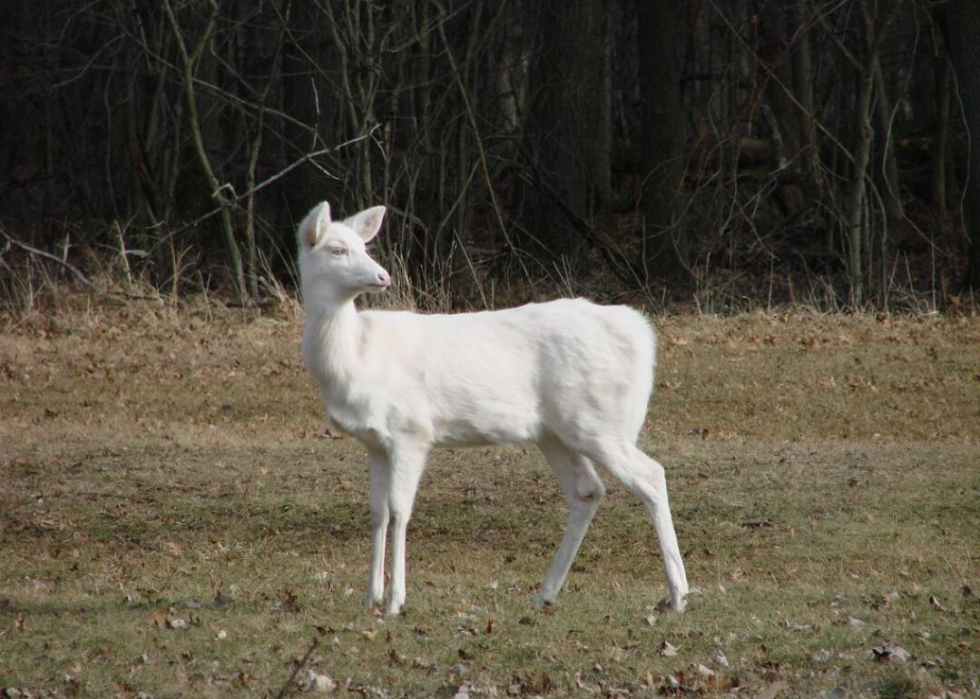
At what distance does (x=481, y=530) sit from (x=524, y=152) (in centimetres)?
1164

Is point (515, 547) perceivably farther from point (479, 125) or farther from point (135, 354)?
point (479, 125)

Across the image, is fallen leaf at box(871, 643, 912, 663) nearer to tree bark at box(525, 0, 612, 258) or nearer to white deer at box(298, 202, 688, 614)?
white deer at box(298, 202, 688, 614)

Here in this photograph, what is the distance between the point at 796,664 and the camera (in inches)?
229

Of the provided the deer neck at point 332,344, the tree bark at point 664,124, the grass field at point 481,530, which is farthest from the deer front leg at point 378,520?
the tree bark at point 664,124

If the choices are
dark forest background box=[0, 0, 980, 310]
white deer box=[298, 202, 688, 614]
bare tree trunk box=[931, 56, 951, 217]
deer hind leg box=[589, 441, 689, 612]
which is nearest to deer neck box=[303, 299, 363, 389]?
white deer box=[298, 202, 688, 614]

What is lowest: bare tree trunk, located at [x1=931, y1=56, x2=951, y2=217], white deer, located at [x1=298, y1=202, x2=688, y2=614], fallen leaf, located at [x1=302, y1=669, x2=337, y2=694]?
bare tree trunk, located at [x1=931, y1=56, x2=951, y2=217]

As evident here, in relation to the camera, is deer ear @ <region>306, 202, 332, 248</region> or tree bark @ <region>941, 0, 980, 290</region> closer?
deer ear @ <region>306, 202, 332, 248</region>

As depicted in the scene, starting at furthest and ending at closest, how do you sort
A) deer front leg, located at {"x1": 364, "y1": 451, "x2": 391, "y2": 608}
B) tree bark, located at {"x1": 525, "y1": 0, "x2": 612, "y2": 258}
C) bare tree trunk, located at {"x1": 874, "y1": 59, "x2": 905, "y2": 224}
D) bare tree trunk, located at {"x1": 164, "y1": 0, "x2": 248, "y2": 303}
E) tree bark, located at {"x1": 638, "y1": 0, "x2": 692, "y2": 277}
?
tree bark, located at {"x1": 525, "y1": 0, "x2": 612, "y2": 258} → tree bark, located at {"x1": 638, "y1": 0, "x2": 692, "y2": 277} → bare tree trunk, located at {"x1": 874, "y1": 59, "x2": 905, "y2": 224} → bare tree trunk, located at {"x1": 164, "y1": 0, "x2": 248, "y2": 303} → deer front leg, located at {"x1": 364, "y1": 451, "x2": 391, "y2": 608}

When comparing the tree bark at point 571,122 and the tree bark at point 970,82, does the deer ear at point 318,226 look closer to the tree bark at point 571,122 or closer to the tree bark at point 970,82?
the tree bark at point 970,82

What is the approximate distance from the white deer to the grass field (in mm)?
525

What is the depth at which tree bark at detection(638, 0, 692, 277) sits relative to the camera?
2067 cm

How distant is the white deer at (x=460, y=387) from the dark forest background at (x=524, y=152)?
901 cm

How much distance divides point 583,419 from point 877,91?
50.0 feet

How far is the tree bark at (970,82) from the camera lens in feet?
58.2
